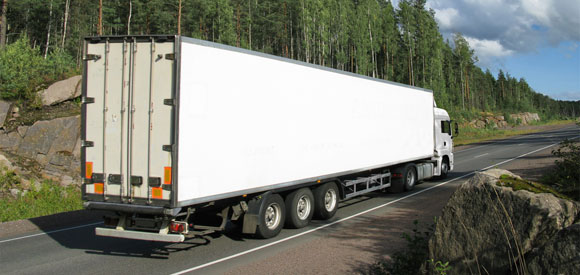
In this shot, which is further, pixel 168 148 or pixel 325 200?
pixel 325 200

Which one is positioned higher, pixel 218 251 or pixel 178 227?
pixel 178 227

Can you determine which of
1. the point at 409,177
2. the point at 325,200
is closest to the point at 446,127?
the point at 409,177

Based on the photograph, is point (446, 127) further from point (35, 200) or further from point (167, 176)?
point (35, 200)

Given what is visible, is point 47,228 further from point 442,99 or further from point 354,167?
point 442,99

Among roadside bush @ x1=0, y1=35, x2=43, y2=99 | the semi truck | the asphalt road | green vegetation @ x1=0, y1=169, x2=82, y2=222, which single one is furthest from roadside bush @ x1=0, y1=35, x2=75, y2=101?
the semi truck

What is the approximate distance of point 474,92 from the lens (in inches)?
4082

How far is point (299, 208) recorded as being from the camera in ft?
31.3

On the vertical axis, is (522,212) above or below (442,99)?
below

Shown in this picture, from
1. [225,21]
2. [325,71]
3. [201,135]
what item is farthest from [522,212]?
[225,21]

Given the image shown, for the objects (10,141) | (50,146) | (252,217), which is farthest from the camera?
(10,141)

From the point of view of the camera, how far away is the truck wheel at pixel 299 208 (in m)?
9.10

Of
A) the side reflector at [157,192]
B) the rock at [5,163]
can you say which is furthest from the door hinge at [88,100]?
the rock at [5,163]

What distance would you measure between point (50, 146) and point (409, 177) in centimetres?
1501

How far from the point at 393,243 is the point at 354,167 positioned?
373 centimetres
